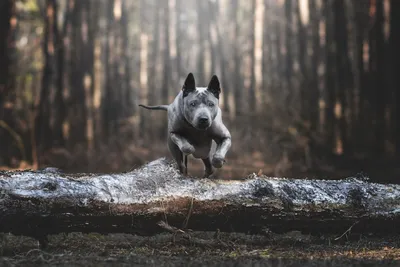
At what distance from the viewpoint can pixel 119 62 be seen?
52.9ft

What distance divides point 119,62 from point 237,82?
372 centimetres

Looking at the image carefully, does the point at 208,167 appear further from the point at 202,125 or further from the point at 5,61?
the point at 5,61

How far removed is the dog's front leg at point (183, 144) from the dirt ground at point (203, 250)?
0.72 metres

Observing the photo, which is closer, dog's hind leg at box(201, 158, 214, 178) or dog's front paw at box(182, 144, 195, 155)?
dog's front paw at box(182, 144, 195, 155)

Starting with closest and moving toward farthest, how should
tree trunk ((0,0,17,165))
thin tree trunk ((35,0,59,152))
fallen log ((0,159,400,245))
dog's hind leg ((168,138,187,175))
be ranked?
fallen log ((0,159,400,245)), dog's hind leg ((168,138,187,175)), tree trunk ((0,0,17,165)), thin tree trunk ((35,0,59,152))

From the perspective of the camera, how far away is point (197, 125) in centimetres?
447

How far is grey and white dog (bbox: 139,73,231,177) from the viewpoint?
179 inches

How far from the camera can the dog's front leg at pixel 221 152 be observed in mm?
4590

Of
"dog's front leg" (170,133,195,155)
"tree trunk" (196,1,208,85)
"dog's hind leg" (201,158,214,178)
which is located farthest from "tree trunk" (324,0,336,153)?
"dog's front leg" (170,133,195,155)

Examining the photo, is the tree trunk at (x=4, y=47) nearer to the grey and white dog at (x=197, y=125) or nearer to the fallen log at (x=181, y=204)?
the fallen log at (x=181, y=204)

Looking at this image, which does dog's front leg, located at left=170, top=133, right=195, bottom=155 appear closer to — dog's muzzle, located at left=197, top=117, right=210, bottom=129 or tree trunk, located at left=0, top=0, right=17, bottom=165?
dog's muzzle, located at left=197, top=117, right=210, bottom=129

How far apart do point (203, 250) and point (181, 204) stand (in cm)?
43

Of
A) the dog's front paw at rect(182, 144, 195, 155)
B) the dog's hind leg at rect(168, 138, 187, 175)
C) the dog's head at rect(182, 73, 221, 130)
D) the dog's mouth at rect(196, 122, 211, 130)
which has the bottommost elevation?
the dog's hind leg at rect(168, 138, 187, 175)

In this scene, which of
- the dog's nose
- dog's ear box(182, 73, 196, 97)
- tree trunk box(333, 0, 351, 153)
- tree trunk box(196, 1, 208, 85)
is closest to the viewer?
the dog's nose
